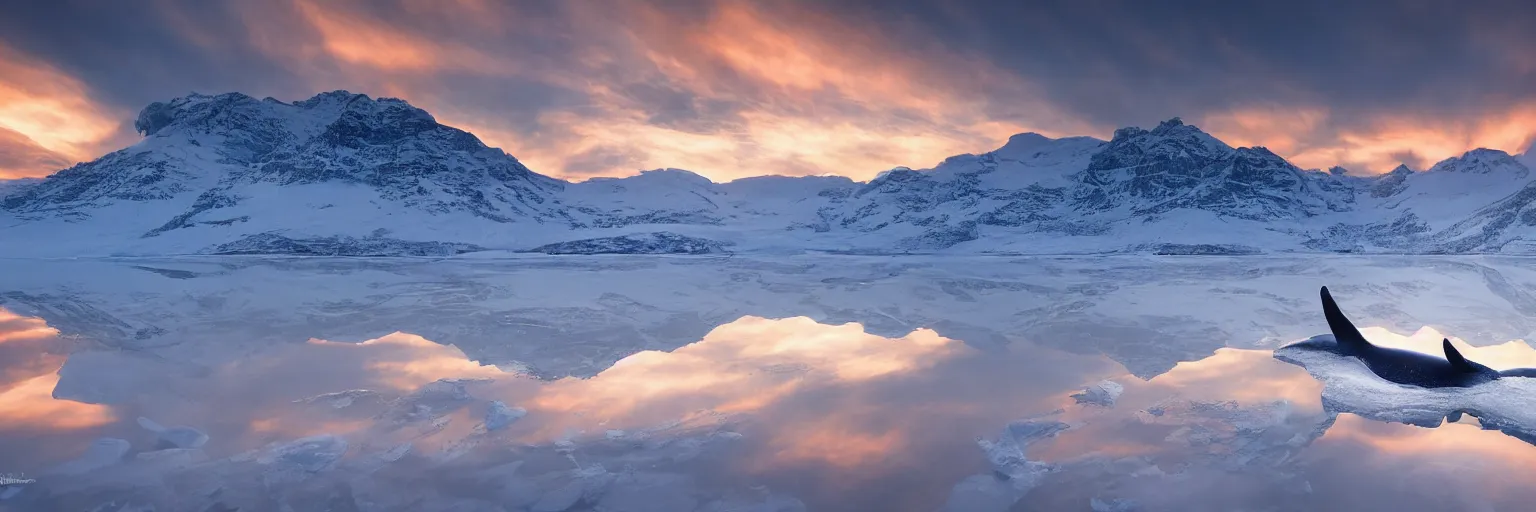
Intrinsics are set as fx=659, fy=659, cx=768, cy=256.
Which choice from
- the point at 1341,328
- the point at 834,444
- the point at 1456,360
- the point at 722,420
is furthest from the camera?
the point at 1341,328

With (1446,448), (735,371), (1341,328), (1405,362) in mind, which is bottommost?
(735,371)

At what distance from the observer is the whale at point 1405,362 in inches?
348

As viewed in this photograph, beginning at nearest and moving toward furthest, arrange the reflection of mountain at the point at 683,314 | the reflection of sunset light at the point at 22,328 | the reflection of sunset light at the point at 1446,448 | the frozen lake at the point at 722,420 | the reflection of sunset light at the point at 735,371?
the frozen lake at the point at 722,420, the reflection of sunset light at the point at 1446,448, the reflection of sunset light at the point at 735,371, the reflection of mountain at the point at 683,314, the reflection of sunset light at the point at 22,328

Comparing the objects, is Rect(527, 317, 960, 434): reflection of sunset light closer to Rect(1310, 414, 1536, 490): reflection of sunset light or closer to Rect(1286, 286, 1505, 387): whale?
Rect(1310, 414, 1536, 490): reflection of sunset light

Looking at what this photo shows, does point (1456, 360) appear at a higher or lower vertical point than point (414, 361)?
higher

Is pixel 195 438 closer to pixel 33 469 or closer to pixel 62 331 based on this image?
pixel 33 469

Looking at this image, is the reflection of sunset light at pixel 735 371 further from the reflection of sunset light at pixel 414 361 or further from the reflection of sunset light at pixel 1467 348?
the reflection of sunset light at pixel 1467 348

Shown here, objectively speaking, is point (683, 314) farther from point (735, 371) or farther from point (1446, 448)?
point (1446, 448)

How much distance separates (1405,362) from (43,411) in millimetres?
18085

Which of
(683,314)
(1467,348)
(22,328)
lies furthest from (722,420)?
(22,328)

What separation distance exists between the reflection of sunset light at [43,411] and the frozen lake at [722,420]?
5 cm

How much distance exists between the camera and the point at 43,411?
791cm

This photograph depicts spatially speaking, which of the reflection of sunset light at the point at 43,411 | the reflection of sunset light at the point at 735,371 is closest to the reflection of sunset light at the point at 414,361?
the reflection of sunset light at the point at 735,371

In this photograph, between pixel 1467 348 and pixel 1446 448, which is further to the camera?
pixel 1467 348
